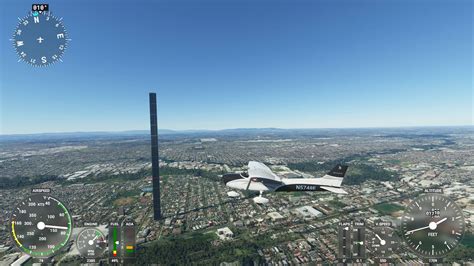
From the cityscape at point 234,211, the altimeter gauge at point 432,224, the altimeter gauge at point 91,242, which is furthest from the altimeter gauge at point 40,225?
the altimeter gauge at point 432,224

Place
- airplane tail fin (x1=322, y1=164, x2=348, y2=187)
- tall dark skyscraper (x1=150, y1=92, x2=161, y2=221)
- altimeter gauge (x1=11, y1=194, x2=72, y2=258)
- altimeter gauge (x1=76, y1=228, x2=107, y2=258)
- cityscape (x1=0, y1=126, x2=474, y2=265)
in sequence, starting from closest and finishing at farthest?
altimeter gauge (x1=11, y1=194, x2=72, y2=258)
altimeter gauge (x1=76, y1=228, x2=107, y2=258)
airplane tail fin (x1=322, y1=164, x2=348, y2=187)
cityscape (x1=0, y1=126, x2=474, y2=265)
tall dark skyscraper (x1=150, y1=92, x2=161, y2=221)

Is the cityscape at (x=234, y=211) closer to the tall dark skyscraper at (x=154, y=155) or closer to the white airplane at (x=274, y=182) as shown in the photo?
the tall dark skyscraper at (x=154, y=155)

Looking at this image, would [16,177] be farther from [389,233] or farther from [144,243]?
[389,233]

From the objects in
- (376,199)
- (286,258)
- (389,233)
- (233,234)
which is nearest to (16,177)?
(233,234)

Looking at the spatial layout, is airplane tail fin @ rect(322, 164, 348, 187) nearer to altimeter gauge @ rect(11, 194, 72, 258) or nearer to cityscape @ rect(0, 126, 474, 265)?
cityscape @ rect(0, 126, 474, 265)

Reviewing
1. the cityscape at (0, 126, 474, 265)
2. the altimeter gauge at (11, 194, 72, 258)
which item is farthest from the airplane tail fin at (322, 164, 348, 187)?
the altimeter gauge at (11, 194, 72, 258)
